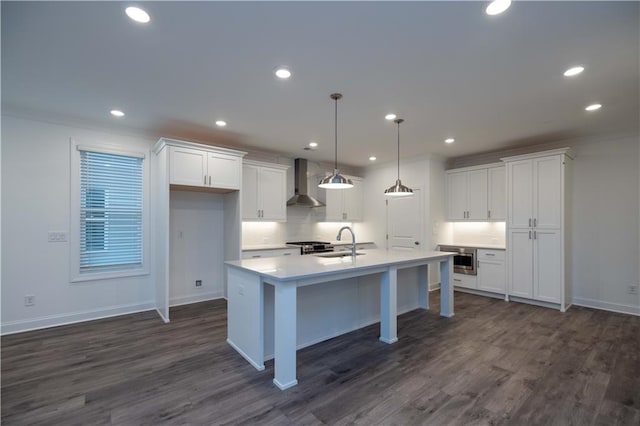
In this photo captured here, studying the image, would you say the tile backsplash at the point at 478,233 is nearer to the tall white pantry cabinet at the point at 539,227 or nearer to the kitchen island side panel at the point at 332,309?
the tall white pantry cabinet at the point at 539,227

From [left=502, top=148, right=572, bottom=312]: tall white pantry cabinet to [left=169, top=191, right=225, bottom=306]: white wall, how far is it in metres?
4.95

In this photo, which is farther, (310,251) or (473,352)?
(310,251)

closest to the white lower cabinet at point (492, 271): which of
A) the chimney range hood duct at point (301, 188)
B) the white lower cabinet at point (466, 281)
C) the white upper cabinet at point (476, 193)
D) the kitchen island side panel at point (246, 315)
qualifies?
the white lower cabinet at point (466, 281)

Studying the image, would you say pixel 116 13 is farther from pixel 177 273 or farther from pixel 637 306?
pixel 637 306

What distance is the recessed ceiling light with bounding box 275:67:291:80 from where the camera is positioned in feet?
8.82

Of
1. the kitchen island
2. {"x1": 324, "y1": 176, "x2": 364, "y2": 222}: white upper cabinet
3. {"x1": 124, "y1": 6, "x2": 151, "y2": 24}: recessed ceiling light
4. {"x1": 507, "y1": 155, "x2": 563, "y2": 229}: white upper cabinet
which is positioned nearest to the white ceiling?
{"x1": 124, "y1": 6, "x2": 151, "y2": 24}: recessed ceiling light

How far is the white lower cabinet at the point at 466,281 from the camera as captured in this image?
5621 millimetres

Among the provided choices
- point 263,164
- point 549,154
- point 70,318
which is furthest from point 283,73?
Result: point 549,154

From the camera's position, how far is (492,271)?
538cm

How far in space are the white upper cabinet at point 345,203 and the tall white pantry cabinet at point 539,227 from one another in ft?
9.93

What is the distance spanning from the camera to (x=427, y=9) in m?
1.94

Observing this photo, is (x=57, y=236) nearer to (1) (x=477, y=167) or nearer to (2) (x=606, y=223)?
(1) (x=477, y=167)

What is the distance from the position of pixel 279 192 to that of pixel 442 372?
12.9 ft

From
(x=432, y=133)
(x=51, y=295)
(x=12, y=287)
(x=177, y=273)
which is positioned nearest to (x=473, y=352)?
(x=432, y=133)
